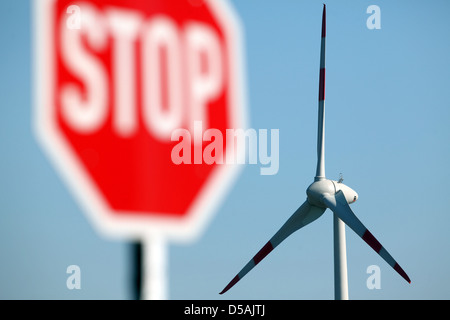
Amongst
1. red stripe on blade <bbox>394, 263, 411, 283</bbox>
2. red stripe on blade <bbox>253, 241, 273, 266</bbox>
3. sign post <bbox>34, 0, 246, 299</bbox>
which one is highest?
sign post <bbox>34, 0, 246, 299</bbox>

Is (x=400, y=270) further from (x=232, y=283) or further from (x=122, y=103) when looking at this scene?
(x=122, y=103)

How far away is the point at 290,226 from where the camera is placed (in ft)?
120

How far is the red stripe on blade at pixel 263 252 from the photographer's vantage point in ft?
123

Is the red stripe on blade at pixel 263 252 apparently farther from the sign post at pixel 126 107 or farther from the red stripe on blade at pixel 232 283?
the sign post at pixel 126 107

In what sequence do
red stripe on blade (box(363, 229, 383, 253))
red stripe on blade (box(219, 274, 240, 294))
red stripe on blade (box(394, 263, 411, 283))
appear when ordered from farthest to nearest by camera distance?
red stripe on blade (box(219, 274, 240, 294)) → red stripe on blade (box(394, 263, 411, 283)) → red stripe on blade (box(363, 229, 383, 253))

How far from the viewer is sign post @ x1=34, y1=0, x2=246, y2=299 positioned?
2041 millimetres

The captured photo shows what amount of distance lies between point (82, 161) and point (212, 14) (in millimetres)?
820

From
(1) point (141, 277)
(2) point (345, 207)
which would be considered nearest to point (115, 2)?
(1) point (141, 277)

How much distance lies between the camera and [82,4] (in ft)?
7.05

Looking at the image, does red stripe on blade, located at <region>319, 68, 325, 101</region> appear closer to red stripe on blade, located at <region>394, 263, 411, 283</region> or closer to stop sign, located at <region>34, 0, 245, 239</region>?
red stripe on blade, located at <region>394, 263, 411, 283</region>

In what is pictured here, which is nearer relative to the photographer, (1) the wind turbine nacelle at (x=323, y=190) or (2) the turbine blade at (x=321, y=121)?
(2) the turbine blade at (x=321, y=121)

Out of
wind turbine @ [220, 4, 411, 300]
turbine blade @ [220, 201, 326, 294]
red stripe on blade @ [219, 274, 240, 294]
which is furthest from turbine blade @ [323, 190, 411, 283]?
red stripe on blade @ [219, 274, 240, 294]

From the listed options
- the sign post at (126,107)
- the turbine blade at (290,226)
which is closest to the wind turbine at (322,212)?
the turbine blade at (290,226)
